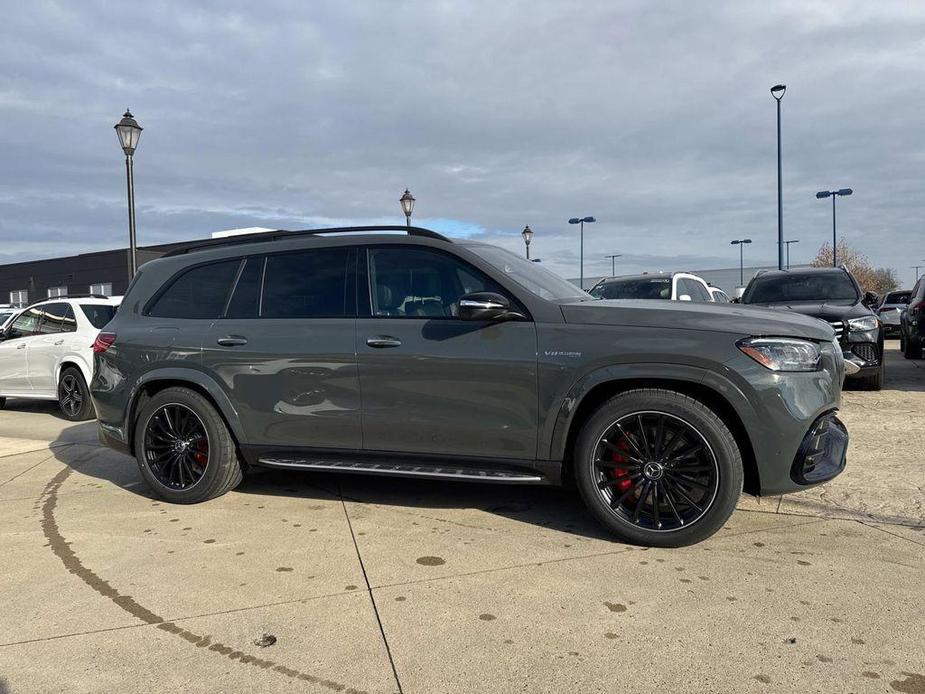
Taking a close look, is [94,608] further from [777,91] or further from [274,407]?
[777,91]

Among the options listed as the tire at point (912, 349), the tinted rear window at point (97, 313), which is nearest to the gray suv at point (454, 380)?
the tinted rear window at point (97, 313)

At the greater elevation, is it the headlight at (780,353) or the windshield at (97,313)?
the windshield at (97,313)

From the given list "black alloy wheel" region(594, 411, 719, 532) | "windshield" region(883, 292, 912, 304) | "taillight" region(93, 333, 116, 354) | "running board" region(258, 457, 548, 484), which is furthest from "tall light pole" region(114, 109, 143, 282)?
"windshield" region(883, 292, 912, 304)

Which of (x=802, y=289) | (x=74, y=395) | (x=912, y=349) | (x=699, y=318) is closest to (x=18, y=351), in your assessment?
(x=74, y=395)

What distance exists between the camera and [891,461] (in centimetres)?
526

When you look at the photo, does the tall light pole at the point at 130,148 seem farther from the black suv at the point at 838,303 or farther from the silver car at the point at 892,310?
the silver car at the point at 892,310

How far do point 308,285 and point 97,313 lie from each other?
627 centimetres

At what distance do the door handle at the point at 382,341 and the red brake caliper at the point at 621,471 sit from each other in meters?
1.40

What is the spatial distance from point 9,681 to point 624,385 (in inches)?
119

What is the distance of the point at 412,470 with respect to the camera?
158 inches

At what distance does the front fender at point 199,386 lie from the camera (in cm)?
451

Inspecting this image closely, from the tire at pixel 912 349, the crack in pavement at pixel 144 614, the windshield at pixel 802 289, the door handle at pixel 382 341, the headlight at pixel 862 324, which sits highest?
the windshield at pixel 802 289

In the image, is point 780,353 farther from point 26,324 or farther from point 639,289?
point 26,324

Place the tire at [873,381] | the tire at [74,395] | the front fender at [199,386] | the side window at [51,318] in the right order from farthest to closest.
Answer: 1. the side window at [51,318]
2. the tire at [74,395]
3. the tire at [873,381]
4. the front fender at [199,386]
